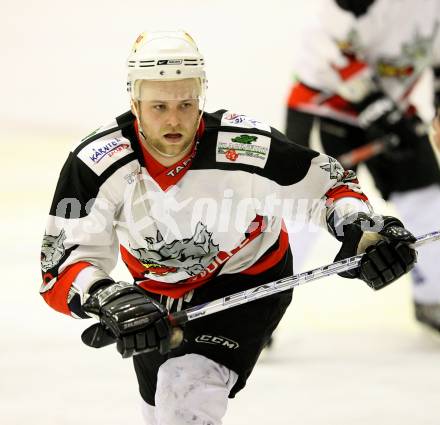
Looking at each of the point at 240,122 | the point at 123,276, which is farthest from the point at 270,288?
the point at 123,276

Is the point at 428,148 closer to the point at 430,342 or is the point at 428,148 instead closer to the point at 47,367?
the point at 430,342

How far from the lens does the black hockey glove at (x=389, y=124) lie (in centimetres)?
380

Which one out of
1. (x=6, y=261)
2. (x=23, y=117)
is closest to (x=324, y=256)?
(x=6, y=261)

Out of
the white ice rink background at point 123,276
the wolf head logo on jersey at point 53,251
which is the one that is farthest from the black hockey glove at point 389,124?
the wolf head logo on jersey at point 53,251

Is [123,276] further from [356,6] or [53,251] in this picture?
[53,251]

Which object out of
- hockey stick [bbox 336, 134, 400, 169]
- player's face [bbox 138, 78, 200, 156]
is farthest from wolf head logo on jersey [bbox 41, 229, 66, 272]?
hockey stick [bbox 336, 134, 400, 169]

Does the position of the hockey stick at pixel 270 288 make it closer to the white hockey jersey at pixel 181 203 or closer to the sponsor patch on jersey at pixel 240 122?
the white hockey jersey at pixel 181 203

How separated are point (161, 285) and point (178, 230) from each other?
0.20m

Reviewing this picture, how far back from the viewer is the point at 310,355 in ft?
11.9

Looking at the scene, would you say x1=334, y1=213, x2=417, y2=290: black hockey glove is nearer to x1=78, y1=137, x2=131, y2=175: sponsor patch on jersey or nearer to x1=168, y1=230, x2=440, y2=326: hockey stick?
x1=168, y1=230, x2=440, y2=326: hockey stick

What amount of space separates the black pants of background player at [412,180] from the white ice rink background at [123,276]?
9.2 inches

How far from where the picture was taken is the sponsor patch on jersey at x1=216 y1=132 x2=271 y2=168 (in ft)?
7.45

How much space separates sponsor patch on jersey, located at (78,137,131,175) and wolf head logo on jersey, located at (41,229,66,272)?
6.6 inches

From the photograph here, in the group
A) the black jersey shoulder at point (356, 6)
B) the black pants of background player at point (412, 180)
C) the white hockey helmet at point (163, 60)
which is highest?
the white hockey helmet at point (163, 60)
